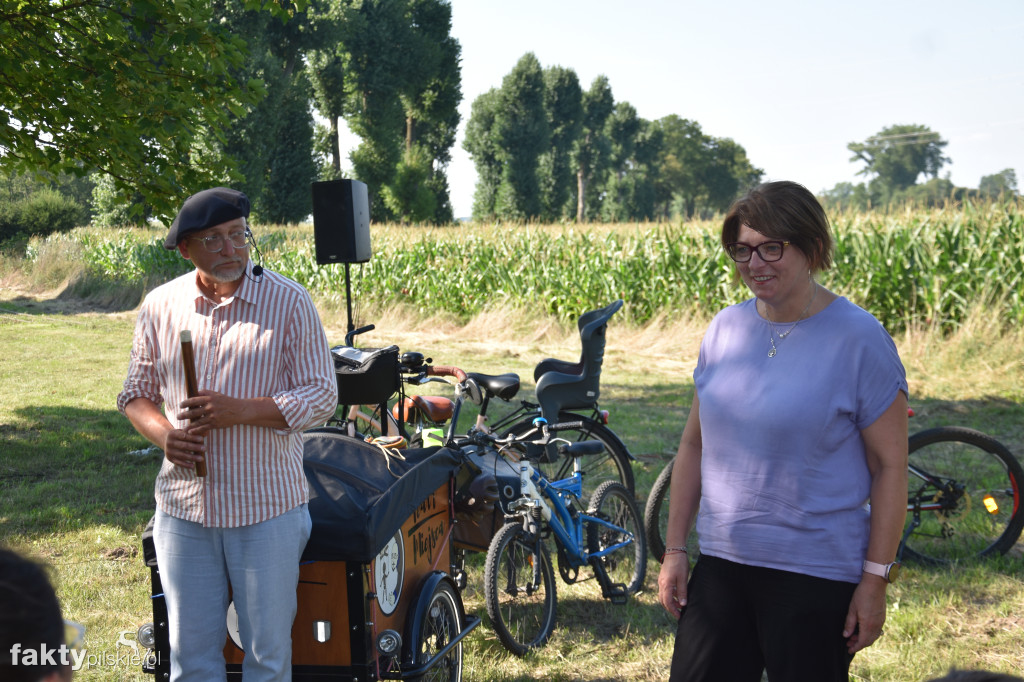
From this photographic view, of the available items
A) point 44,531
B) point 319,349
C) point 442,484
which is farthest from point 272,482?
point 44,531

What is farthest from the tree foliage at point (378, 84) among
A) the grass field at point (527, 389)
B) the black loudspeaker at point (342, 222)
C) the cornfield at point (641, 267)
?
the black loudspeaker at point (342, 222)

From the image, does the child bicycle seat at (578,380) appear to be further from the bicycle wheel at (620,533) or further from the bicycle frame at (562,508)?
the bicycle frame at (562,508)

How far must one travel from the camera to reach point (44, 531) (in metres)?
5.63

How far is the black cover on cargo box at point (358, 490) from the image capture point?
2.70 m

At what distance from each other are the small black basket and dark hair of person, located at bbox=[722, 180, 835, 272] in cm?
220

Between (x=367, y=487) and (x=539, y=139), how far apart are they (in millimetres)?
56292

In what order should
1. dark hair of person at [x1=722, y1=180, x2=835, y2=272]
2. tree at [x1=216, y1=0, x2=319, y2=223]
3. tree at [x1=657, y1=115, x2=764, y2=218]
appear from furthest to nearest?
tree at [x1=657, y1=115, x2=764, y2=218] → tree at [x1=216, y1=0, x2=319, y2=223] → dark hair of person at [x1=722, y1=180, x2=835, y2=272]

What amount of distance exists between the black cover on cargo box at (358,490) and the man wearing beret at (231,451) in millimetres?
195

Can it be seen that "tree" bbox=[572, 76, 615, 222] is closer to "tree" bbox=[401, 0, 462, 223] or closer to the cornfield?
"tree" bbox=[401, 0, 462, 223]

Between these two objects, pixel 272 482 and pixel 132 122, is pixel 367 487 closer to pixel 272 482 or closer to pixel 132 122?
pixel 272 482

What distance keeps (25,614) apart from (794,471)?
1.72 m

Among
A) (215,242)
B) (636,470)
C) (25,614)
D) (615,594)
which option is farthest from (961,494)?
(25,614)

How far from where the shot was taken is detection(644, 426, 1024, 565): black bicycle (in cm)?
501

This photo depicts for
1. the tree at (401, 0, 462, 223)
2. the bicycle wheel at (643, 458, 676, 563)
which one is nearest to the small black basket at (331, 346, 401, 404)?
the bicycle wheel at (643, 458, 676, 563)
